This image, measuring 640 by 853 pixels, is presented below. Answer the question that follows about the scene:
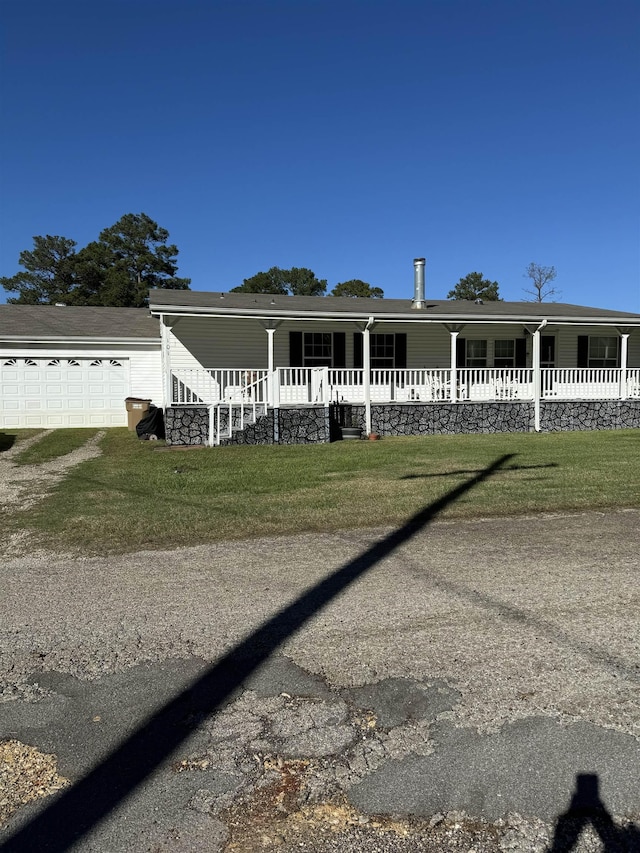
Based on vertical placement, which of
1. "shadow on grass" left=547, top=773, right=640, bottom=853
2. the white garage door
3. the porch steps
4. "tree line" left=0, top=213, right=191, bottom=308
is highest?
"tree line" left=0, top=213, right=191, bottom=308

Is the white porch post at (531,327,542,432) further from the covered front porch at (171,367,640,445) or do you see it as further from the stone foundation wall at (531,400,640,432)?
the stone foundation wall at (531,400,640,432)

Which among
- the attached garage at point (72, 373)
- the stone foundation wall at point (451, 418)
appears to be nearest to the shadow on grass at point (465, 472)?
the stone foundation wall at point (451, 418)

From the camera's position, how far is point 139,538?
5871mm

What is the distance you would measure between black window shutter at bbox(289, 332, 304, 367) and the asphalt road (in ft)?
45.4

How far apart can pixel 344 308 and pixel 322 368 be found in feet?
10.7

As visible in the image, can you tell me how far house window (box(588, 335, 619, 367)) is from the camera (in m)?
20.8

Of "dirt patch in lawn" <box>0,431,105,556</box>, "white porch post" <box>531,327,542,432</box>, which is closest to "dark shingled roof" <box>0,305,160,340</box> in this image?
"dirt patch in lawn" <box>0,431,105,556</box>

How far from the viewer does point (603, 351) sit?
822 inches

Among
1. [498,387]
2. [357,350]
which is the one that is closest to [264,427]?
[357,350]

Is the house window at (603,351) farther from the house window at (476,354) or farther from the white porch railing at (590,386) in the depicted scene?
the house window at (476,354)

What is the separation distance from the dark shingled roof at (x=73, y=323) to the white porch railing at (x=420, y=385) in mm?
3667

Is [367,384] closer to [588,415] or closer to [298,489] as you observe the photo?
[588,415]

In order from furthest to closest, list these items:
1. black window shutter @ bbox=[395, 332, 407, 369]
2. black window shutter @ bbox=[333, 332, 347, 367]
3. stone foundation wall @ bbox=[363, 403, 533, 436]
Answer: black window shutter @ bbox=[395, 332, 407, 369]
black window shutter @ bbox=[333, 332, 347, 367]
stone foundation wall @ bbox=[363, 403, 533, 436]

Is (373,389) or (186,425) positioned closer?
(186,425)
